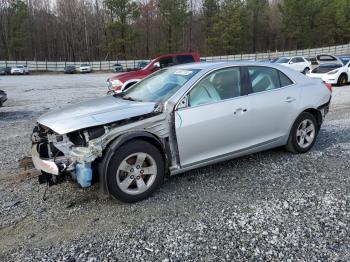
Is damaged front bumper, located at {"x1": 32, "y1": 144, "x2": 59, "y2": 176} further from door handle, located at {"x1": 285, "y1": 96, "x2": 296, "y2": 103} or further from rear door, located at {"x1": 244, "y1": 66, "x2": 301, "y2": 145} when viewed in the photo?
door handle, located at {"x1": 285, "y1": 96, "x2": 296, "y2": 103}

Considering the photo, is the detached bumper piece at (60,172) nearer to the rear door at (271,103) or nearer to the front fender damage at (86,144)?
the front fender damage at (86,144)

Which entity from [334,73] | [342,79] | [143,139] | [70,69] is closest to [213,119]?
[143,139]

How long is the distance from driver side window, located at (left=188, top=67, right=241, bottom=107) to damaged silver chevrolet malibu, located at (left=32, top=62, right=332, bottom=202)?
0.04ft

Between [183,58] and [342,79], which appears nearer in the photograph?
[183,58]

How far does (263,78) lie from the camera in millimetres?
4848

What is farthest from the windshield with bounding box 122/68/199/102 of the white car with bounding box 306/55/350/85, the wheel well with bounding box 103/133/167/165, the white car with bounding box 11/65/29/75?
the white car with bounding box 11/65/29/75

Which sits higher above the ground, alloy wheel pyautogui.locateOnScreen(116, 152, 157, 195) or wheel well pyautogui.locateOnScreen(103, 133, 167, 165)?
wheel well pyautogui.locateOnScreen(103, 133, 167, 165)

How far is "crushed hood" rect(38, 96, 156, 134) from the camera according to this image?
360 cm

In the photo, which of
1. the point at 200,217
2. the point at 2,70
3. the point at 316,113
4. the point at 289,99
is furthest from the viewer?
the point at 2,70

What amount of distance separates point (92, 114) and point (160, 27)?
62.8 meters

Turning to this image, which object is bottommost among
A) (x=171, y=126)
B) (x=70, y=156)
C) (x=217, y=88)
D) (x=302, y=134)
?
(x=302, y=134)

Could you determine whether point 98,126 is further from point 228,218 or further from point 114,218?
point 228,218

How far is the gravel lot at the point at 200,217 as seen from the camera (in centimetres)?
293

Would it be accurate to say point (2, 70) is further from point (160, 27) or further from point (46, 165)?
point (46, 165)
